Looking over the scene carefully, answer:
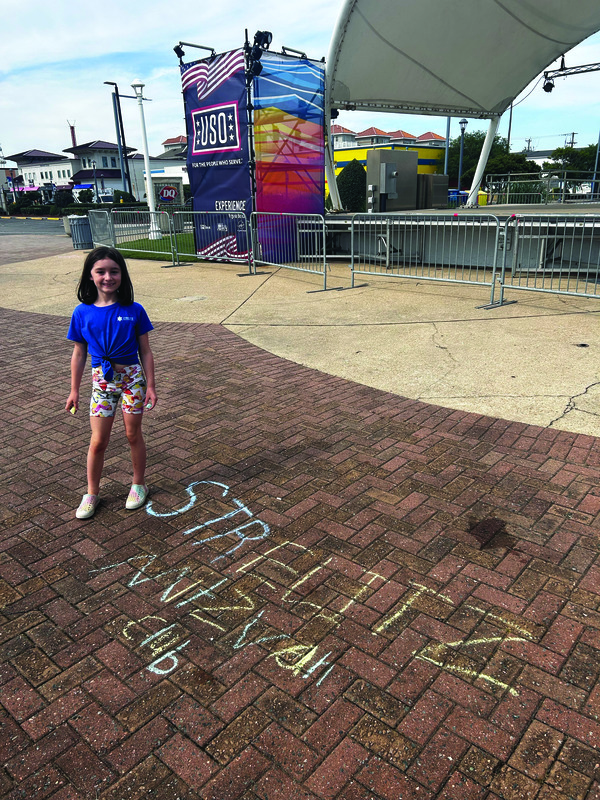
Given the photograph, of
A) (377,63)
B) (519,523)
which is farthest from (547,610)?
(377,63)

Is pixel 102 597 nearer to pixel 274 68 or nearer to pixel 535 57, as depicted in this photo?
pixel 274 68

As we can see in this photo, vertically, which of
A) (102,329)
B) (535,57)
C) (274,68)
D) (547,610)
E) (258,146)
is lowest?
(547,610)

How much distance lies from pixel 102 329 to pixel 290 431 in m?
1.89

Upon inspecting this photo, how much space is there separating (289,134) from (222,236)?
292 centimetres

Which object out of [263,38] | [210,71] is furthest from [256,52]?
[210,71]

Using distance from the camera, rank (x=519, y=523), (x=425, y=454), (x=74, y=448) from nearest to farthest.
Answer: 1. (x=519, y=523)
2. (x=425, y=454)
3. (x=74, y=448)

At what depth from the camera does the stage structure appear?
13.6 meters

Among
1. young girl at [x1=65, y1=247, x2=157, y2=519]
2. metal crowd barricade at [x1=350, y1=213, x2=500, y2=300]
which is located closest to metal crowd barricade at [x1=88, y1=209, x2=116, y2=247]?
metal crowd barricade at [x1=350, y1=213, x2=500, y2=300]

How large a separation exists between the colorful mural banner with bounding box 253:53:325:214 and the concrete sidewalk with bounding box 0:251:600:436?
224 cm

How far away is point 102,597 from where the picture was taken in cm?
302

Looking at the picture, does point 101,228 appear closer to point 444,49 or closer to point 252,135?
point 252,135

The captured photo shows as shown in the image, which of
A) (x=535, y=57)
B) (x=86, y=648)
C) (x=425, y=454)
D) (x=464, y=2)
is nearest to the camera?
(x=86, y=648)

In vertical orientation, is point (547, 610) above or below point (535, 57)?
below

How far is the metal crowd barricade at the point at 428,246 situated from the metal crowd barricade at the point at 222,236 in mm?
2739
